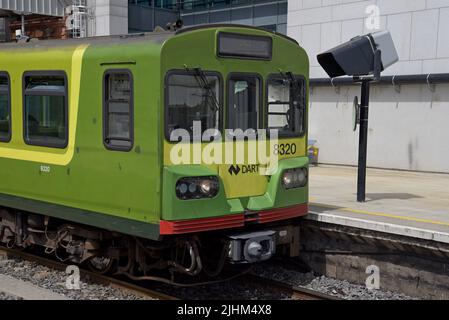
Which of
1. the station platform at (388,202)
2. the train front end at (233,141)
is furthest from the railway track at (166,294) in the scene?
the station platform at (388,202)

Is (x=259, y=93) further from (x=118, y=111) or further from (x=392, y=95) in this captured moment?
(x=392, y=95)

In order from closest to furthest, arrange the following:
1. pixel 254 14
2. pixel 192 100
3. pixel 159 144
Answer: pixel 159 144 < pixel 192 100 < pixel 254 14

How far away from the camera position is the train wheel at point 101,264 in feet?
25.8

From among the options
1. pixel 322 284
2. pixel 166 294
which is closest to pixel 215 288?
pixel 166 294

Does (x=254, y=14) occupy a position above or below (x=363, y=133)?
above

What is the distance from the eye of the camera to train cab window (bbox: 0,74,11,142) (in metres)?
8.41

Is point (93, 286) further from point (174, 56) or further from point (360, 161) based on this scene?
point (360, 161)

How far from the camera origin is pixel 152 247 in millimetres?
7004

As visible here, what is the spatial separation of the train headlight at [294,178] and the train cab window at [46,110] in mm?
2684

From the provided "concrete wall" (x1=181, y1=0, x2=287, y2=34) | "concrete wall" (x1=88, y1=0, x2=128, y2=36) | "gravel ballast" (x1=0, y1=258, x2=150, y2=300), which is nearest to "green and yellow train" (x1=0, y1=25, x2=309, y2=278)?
"gravel ballast" (x1=0, y1=258, x2=150, y2=300)

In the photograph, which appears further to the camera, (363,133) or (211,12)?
(211,12)

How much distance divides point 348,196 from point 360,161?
913 mm

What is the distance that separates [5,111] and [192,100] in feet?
10.2

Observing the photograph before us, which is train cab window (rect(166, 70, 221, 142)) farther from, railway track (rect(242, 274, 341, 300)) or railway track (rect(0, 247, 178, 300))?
railway track (rect(242, 274, 341, 300))
